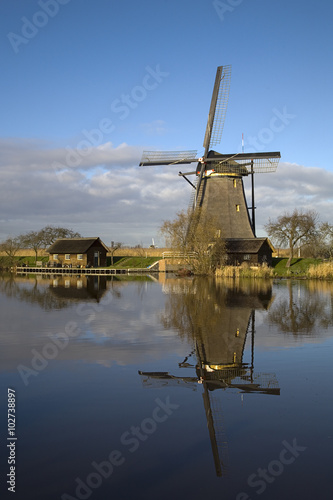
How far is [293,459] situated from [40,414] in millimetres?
2908

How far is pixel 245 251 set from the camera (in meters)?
39.8

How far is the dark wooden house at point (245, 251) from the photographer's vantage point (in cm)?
3991

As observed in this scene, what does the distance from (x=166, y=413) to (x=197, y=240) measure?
3237 centimetres

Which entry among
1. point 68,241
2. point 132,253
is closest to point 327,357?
point 68,241

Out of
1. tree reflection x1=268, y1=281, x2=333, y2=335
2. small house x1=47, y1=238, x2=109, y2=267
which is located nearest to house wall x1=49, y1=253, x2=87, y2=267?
small house x1=47, y1=238, x2=109, y2=267

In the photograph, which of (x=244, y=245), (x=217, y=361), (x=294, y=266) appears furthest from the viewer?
(x=294, y=266)

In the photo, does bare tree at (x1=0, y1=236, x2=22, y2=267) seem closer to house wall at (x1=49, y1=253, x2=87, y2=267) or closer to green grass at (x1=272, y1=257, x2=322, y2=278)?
house wall at (x1=49, y1=253, x2=87, y2=267)

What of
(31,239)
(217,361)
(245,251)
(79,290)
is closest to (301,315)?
(217,361)

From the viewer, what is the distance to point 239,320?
12.5 meters

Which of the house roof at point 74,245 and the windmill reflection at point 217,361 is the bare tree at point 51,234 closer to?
the house roof at point 74,245

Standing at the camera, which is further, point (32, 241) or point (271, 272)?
point (32, 241)

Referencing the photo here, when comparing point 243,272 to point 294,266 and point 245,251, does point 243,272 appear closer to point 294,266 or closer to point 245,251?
point 245,251

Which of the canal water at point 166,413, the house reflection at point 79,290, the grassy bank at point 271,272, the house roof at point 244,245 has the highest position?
the house roof at point 244,245

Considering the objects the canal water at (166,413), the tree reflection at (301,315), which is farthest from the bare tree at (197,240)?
the canal water at (166,413)
